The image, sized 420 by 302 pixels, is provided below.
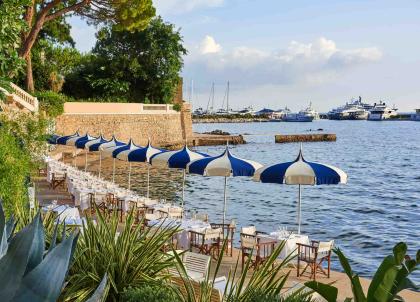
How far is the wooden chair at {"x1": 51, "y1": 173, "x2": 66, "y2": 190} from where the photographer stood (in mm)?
22391

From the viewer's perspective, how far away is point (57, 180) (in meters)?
22.7

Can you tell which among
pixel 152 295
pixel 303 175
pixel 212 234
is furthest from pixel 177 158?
pixel 152 295

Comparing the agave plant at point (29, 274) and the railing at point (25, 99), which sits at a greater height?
the railing at point (25, 99)

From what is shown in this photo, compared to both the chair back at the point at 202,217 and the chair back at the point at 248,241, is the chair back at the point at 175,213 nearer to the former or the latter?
the chair back at the point at 202,217

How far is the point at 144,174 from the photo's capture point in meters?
35.3

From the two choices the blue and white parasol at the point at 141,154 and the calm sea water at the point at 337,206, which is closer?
the blue and white parasol at the point at 141,154

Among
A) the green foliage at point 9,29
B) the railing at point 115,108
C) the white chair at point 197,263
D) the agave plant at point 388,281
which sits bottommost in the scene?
the white chair at point 197,263

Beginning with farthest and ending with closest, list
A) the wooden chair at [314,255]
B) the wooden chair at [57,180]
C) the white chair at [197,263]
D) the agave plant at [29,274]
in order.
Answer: the wooden chair at [57,180] < the wooden chair at [314,255] < the white chair at [197,263] < the agave plant at [29,274]

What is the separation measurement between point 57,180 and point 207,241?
11.9 meters

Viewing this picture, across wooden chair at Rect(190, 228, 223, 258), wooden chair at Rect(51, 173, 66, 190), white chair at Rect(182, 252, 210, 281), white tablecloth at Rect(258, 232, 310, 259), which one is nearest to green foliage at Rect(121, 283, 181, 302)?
white chair at Rect(182, 252, 210, 281)

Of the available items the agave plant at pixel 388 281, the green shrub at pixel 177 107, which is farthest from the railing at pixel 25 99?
the agave plant at pixel 388 281

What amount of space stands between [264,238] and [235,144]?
61420 millimetres

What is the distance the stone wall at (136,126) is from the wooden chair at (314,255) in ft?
103

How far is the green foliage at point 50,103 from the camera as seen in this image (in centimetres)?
3828
